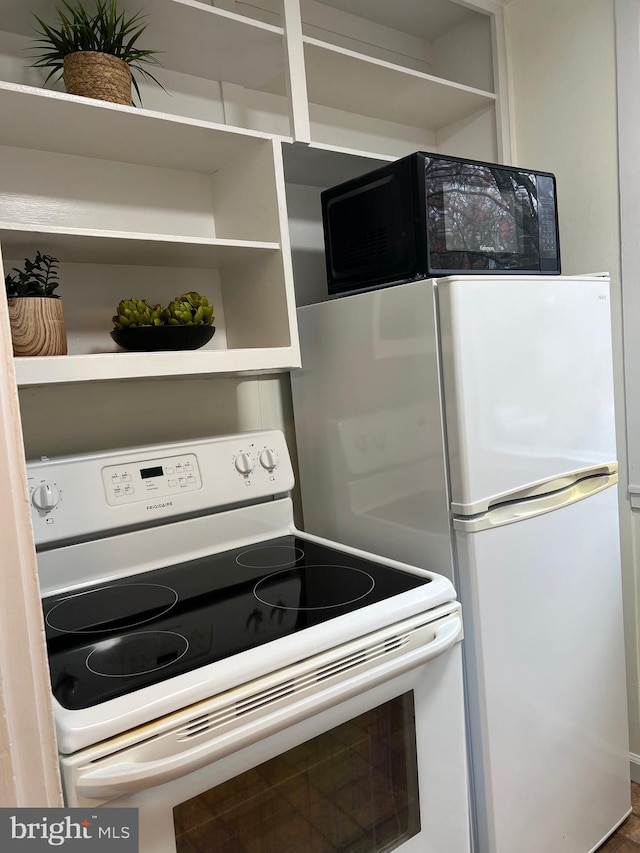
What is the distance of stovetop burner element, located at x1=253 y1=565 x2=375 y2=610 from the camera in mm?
1185

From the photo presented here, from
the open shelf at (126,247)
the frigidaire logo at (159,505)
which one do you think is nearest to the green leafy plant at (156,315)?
the open shelf at (126,247)

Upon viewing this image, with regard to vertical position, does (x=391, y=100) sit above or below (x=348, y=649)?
above

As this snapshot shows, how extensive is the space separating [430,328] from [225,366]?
1.42 ft

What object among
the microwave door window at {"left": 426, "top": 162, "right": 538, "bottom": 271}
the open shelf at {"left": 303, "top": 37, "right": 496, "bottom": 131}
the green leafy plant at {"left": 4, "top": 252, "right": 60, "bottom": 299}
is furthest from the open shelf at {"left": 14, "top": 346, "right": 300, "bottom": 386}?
the open shelf at {"left": 303, "top": 37, "right": 496, "bottom": 131}

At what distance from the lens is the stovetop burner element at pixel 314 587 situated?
3.89 ft

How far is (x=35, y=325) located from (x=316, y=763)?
91cm

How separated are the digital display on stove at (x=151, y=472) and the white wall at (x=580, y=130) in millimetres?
1270

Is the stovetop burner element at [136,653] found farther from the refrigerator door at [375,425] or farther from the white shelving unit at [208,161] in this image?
the refrigerator door at [375,425]

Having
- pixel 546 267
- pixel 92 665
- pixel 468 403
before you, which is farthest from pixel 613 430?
pixel 92 665

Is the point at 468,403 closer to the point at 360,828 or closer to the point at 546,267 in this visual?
the point at 546,267

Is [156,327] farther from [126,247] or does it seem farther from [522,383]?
[522,383]

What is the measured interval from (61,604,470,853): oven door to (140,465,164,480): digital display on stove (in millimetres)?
590

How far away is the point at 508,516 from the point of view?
1.36 m

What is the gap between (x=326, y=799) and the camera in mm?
1101
